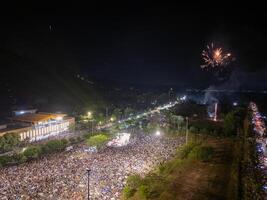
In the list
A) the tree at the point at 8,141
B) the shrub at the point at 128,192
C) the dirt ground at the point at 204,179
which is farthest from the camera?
the tree at the point at 8,141

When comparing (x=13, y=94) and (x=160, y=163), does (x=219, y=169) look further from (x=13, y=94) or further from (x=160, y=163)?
(x=13, y=94)

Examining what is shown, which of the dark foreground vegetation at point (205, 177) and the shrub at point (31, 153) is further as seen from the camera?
the shrub at point (31, 153)

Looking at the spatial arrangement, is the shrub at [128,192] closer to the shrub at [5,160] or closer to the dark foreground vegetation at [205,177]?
the dark foreground vegetation at [205,177]

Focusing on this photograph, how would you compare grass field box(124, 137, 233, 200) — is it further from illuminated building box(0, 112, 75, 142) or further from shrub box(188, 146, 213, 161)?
illuminated building box(0, 112, 75, 142)

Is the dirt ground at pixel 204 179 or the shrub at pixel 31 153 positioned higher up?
the shrub at pixel 31 153

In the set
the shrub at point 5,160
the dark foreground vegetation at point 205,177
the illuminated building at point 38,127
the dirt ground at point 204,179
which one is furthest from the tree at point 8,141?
the dirt ground at point 204,179

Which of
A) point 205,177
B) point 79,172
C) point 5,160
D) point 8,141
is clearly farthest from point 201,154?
point 8,141

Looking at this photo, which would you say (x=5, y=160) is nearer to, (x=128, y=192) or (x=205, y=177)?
(x=128, y=192)

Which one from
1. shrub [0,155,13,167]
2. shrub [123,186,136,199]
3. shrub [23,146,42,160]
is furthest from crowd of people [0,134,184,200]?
shrub [0,155,13,167]

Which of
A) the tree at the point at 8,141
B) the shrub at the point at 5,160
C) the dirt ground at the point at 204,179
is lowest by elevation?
the dirt ground at the point at 204,179
